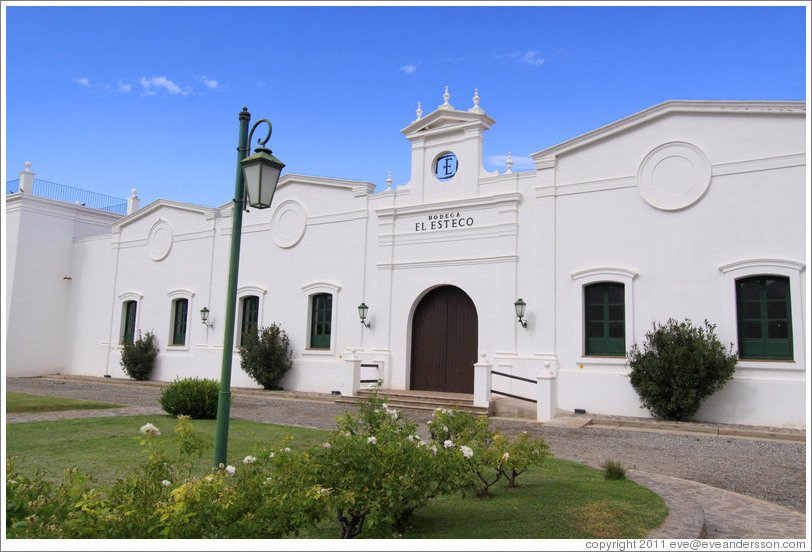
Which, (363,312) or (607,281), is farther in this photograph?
(363,312)

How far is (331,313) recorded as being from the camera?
1948cm

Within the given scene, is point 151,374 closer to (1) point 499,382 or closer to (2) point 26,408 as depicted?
(2) point 26,408

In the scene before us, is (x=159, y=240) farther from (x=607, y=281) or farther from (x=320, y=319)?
(x=607, y=281)

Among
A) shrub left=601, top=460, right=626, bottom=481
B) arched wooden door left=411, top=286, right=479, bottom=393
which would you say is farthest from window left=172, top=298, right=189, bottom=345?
shrub left=601, top=460, right=626, bottom=481

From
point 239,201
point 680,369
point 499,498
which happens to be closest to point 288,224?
point 680,369

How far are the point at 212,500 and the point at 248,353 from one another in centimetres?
1591

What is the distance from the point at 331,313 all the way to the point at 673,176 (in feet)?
33.9

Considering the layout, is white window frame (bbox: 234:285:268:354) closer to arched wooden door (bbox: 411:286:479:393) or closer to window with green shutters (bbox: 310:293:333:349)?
window with green shutters (bbox: 310:293:333:349)

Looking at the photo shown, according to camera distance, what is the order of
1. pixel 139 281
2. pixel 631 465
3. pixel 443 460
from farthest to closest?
1. pixel 139 281
2. pixel 631 465
3. pixel 443 460

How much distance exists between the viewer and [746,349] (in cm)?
1316

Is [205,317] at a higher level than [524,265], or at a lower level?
lower

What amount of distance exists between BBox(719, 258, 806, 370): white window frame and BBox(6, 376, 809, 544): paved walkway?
1.40 meters

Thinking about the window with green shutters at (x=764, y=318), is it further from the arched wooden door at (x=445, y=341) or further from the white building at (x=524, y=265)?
the arched wooden door at (x=445, y=341)

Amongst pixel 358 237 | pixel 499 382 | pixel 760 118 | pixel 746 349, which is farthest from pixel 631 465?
pixel 358 237
